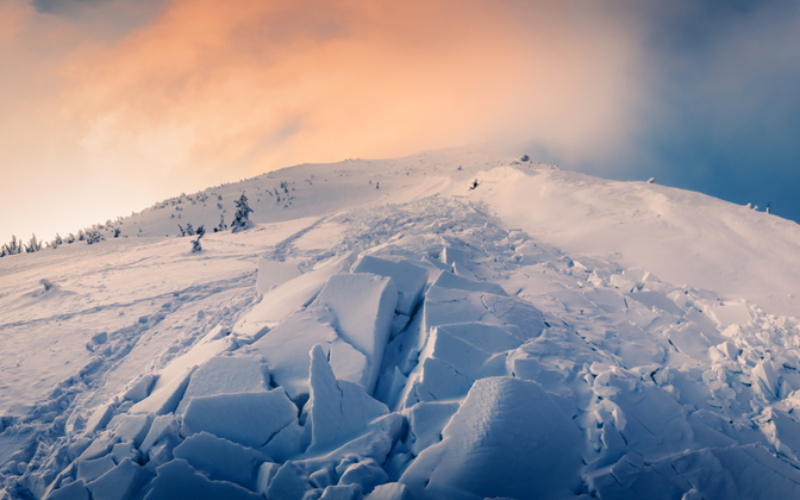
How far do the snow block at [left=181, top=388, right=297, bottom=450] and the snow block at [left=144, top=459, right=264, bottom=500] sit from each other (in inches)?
12.1

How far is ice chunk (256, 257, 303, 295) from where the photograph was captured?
5.29 m

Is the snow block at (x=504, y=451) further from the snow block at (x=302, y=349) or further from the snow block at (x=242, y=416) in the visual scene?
the snow block at (x=242, y=416)

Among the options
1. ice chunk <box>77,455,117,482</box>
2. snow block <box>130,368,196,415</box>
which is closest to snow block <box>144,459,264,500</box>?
ice chunk <box>77,455,117,482</box>

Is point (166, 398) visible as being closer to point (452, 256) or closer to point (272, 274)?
point (272, 274)

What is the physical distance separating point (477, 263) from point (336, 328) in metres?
2.97

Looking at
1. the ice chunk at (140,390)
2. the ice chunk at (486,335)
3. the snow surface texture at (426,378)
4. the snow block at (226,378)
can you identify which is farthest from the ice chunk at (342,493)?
the ice chunk at (140,390)

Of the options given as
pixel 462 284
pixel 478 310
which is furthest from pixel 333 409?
pixel 462 284

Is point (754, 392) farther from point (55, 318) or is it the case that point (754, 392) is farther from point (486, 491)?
point (55, 318)

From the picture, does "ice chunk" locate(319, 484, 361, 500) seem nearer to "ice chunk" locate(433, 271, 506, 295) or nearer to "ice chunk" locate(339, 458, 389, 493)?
"ice chunk" locate(339, 458, 389, 493)

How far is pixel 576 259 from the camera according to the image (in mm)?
5961

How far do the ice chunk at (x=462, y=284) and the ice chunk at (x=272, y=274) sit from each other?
8.29 ft

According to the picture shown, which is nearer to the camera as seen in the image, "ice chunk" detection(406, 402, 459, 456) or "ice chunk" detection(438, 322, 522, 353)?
"ice chunk" detection(406, 402, 459, 456)

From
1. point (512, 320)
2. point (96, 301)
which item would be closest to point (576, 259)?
point (512, 320)

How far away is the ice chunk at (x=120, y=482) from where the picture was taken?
206 cm
